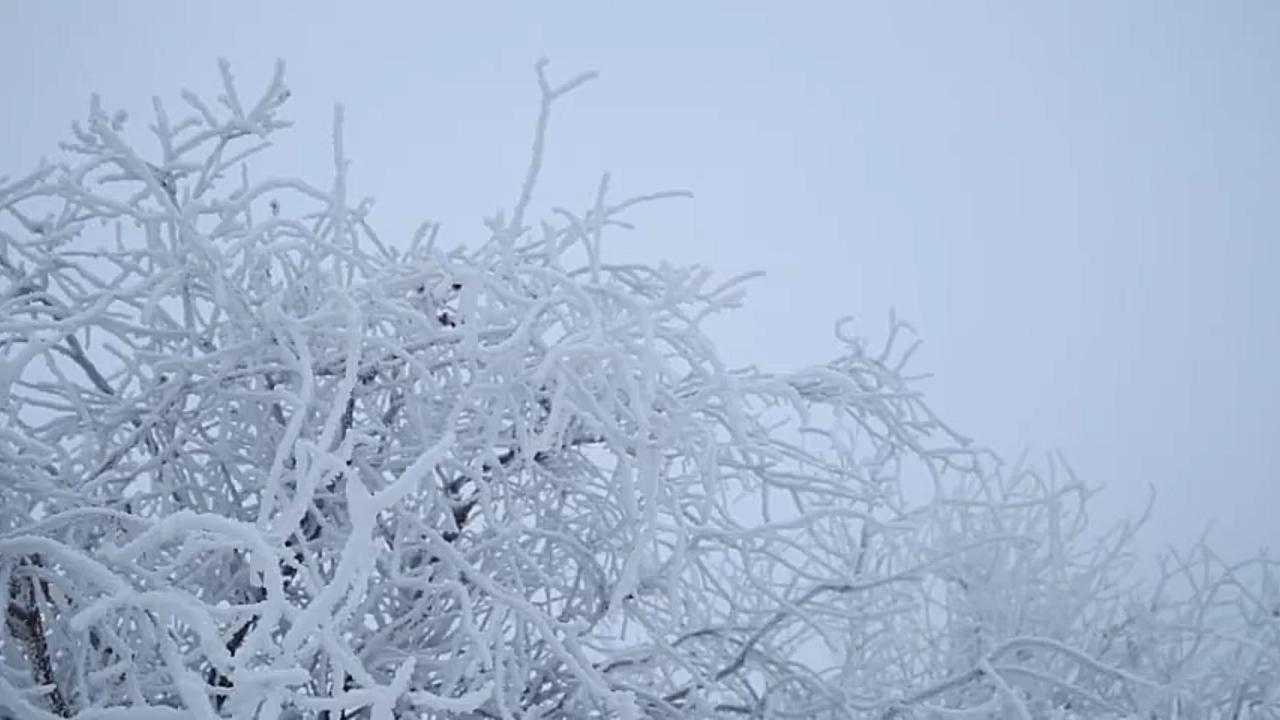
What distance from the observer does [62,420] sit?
2219mm

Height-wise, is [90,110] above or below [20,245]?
above

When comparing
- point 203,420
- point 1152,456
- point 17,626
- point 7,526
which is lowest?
point 17,626

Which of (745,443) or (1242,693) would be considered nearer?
(745,443)

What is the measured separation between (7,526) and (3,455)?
0.27 meters

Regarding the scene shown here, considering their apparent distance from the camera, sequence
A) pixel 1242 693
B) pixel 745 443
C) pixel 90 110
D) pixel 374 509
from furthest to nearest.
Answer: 1. pixel 1242 693
2. pixel 90 110
3. pixel 745 443
4. pixel 374 509

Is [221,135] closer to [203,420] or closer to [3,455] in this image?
[203,420]

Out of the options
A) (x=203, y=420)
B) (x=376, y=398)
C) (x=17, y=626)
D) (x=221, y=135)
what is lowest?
(x=17, y=626)

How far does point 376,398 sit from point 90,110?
0.81 metres

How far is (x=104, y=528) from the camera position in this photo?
2193 millimetres

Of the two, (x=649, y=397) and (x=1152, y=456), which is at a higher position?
(x=1152, y=456)

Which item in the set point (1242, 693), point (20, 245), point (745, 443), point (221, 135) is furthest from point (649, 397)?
point (1242, 693)

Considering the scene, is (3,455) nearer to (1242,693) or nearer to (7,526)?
(7,526)

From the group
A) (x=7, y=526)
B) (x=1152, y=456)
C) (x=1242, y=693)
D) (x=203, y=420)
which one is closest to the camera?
(x=7, y=526)

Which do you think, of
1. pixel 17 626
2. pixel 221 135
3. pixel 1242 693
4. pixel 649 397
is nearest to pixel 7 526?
pixel 17 626
